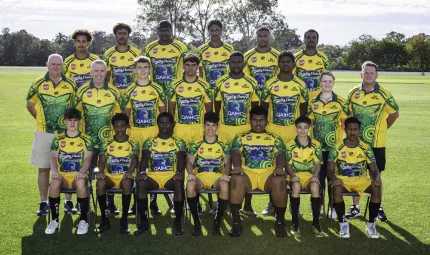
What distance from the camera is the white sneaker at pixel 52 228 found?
570 cm

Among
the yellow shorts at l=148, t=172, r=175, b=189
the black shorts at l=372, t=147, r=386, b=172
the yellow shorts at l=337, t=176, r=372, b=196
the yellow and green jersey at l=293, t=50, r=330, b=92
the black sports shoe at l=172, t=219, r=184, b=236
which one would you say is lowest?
the black sports shoe at l=172, t=219, r=184, b=236

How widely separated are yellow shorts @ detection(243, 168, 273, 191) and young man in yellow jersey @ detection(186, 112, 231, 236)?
0.91 ft

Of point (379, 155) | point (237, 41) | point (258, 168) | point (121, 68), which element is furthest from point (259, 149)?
point (237, 41)

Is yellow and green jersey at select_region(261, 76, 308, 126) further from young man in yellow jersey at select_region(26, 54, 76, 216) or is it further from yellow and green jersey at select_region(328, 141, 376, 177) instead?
young man in yellow jersey at select_region(26, 54, 76, 216)

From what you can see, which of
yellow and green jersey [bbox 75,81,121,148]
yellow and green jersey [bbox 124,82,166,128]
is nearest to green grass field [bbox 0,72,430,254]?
yellow and green jersey [bbox 75,81,121,148]

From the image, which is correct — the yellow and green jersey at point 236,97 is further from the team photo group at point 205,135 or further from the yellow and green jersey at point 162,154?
the yellow and green jersey at point 162,154

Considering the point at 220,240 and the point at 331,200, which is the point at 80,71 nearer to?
the point at 220,240

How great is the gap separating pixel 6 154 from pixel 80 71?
4.12 meters

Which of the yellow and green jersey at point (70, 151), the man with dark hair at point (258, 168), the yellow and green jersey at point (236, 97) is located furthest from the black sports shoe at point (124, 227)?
the yellow and green jersey at point (236, 97)

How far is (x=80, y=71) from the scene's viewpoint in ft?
23.4

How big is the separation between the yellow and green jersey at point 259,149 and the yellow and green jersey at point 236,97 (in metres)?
0.55

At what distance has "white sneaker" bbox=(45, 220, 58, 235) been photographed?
18.7 feet

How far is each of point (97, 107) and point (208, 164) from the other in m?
1.69

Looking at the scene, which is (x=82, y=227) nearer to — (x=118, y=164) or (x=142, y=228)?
(x=142, y=228)
